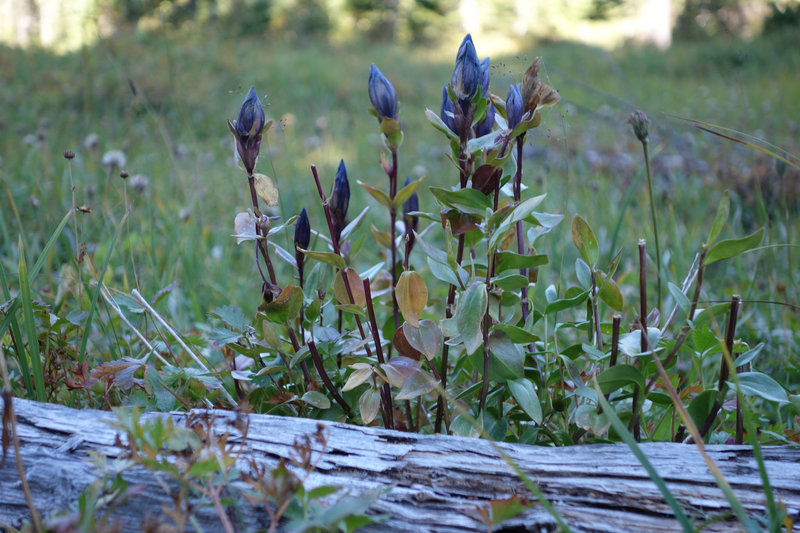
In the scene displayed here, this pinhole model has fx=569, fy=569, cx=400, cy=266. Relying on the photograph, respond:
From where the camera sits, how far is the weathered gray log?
26.9 inches

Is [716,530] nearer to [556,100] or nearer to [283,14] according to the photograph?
[556,100]

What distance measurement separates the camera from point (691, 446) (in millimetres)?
798

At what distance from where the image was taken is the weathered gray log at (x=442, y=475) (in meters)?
0.68

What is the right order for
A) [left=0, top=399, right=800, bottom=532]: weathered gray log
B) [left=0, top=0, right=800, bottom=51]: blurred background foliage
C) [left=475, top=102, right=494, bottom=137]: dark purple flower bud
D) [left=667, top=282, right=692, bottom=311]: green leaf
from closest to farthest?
1. [left=0, top=399, right=800, bottom=532]: weathered gray log
2. [left=667, top=282, right=692, bottom=311]: green leaf
3. [left=475, top=102, right=494, bottom=137]: dark purple flower bud
4. [left=0, top=0, right=800, bottom=51]: blurred background foliage

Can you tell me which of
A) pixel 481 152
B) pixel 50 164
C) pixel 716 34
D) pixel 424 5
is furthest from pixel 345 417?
pixel 424 5

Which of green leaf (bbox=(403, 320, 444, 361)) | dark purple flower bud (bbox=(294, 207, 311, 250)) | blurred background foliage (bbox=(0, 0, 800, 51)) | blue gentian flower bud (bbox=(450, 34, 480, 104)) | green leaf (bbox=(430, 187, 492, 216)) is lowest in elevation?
green leaf (bbox=(403, 320, 444, 361))

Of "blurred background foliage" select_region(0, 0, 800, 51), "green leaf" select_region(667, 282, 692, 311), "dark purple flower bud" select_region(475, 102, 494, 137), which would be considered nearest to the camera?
"green leaf" select_region(667, 282, 692, 311)

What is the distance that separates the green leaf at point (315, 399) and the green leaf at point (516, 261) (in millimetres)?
332

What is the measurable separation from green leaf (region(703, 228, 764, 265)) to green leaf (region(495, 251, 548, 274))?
0.22m

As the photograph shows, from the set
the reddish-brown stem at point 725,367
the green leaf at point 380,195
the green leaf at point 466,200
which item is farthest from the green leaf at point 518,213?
the reddish-brown stem at point 725,367

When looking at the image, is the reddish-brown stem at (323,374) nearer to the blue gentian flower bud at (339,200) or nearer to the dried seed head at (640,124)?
the blue gentian flower bud at (339,200)

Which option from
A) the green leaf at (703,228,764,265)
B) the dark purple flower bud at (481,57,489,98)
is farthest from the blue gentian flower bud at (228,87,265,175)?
the green leaf at (703,228,764,265)

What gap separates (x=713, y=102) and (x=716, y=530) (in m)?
5.90

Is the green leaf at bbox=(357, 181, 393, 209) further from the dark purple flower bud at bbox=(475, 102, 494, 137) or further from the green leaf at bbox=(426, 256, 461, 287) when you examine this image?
the dark purple flower bud at bbox=(475, 102, 494, 137)
